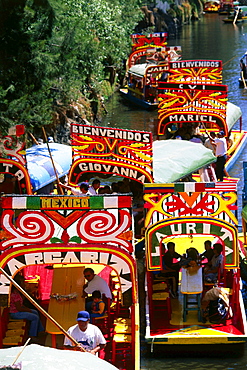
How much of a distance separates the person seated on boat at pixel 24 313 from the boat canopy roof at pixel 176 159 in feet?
20.0

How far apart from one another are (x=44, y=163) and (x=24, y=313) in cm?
770

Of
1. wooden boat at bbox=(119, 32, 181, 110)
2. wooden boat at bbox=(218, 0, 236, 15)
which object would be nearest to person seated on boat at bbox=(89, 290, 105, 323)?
wooden boat at bbox=(119, 32, 181, 110)

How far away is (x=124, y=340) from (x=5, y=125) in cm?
782

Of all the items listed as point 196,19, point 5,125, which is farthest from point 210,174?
point 196,19

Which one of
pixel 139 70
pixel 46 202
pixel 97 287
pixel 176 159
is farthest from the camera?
pixel 139 70

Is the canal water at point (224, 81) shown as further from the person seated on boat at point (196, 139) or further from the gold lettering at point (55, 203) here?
the gold lettering at point (55, 203)

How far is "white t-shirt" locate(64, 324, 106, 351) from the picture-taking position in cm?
1305

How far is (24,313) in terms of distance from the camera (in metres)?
14.7

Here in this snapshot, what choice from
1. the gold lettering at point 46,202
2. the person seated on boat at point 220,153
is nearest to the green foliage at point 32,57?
the person seated on boat at point 220,153

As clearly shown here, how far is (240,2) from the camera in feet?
294

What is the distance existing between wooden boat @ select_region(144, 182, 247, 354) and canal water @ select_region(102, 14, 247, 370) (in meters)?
0.28

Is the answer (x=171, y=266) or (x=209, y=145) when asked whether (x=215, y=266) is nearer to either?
(x=171, y=266)

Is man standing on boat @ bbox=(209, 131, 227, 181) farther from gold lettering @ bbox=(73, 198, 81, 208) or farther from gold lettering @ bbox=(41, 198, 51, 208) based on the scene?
gold lettering @ bbox=(41, 198, 51, 208)

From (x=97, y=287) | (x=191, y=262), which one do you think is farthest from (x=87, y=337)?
(x=191, y=262)
